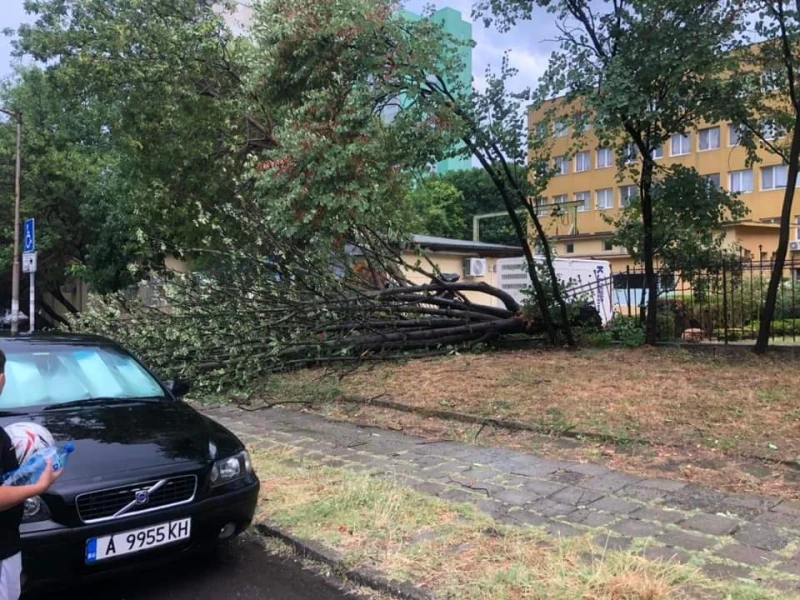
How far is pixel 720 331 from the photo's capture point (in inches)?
463

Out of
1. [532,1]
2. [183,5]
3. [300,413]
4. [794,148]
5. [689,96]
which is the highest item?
[183,5]

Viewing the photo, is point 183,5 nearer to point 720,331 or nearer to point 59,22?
Answer: point 59,22

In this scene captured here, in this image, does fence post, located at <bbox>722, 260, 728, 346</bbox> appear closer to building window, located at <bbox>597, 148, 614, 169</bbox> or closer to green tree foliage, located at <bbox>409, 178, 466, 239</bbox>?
green tree foliage, located at <bbox>409, 178, 466, 239</bbox>

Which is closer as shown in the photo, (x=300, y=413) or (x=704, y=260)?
(x=300, y=413)

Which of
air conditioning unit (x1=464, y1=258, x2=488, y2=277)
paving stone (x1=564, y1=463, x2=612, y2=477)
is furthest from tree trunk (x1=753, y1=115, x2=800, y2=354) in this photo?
air conditioning unit (x1=464, y1=258, x2=488, y2=277)

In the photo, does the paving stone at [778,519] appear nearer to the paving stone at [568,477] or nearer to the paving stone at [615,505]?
the paving stone at [615,505]

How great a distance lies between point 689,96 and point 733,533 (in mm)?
8197

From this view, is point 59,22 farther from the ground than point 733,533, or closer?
farther from the ground

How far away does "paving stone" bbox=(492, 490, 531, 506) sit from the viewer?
4.86 metres

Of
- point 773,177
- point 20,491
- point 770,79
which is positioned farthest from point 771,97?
point 773,177

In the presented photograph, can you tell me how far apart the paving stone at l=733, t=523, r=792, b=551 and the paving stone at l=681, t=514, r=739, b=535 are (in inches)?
2.7

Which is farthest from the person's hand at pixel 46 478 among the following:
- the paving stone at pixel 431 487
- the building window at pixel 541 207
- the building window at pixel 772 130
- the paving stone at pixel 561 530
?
the building window at pixel 772 130

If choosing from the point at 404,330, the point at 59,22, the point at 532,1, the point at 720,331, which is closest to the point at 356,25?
the point at 532,1

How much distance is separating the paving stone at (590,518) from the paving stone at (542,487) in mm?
442
